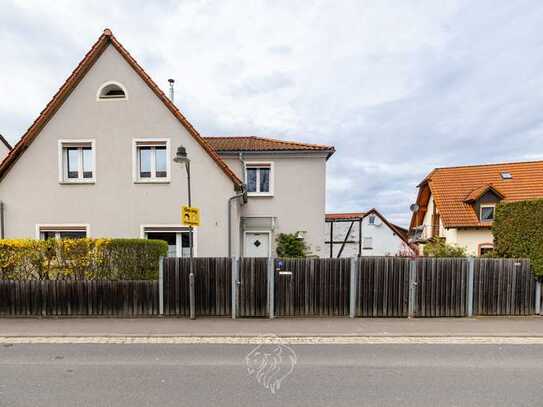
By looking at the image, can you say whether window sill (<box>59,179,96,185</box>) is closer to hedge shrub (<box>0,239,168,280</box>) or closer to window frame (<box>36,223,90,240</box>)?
window frame (<box>36,223,90,240</box>)

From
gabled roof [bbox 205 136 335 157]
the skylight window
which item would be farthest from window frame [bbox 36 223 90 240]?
the skylight window

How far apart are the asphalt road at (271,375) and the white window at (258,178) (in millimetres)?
9005

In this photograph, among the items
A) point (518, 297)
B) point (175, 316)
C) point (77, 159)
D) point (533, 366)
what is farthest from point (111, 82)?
point (518, 297)

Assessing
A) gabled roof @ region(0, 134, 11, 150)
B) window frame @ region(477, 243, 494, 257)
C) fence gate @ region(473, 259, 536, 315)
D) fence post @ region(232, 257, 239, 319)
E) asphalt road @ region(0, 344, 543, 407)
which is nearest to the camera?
asphalt road @ region(0, 344, 543, 407)

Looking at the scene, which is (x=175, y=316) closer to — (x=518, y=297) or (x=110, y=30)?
(x=518, y=297)

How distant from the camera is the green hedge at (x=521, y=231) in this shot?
306 inches

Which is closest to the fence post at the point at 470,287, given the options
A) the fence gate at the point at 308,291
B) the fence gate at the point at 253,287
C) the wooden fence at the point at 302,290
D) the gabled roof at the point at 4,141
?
the wooden fence at the point at 302,290

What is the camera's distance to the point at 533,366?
15.8 feet

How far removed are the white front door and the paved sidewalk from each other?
6488mm

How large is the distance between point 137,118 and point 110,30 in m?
3.17

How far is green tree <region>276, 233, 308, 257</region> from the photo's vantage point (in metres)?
13.1

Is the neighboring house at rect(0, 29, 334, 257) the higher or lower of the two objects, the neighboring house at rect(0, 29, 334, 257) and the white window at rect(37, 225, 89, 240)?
the higher

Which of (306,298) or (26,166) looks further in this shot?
(26,166)

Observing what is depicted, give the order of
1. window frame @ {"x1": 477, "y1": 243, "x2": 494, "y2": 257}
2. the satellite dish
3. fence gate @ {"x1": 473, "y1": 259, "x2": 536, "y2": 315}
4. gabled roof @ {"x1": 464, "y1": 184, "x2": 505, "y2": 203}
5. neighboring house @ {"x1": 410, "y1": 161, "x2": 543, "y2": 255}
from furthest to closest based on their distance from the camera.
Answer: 1. the satellite dish
2. gabled roof @ {"x1": 464, "y1": 184, "x2": 505, "y2": 203}
3. neighboring house @ {"x1": 410, "y1": 161, "x2": 543, "y2": 255}
4. window frame @ {"x1": 477, "y1": 243, "x2": 494, "y2": 257}
5. fence gate @ {"x1": 473, "y1": 259, "x2": 536, "y2": 315}
